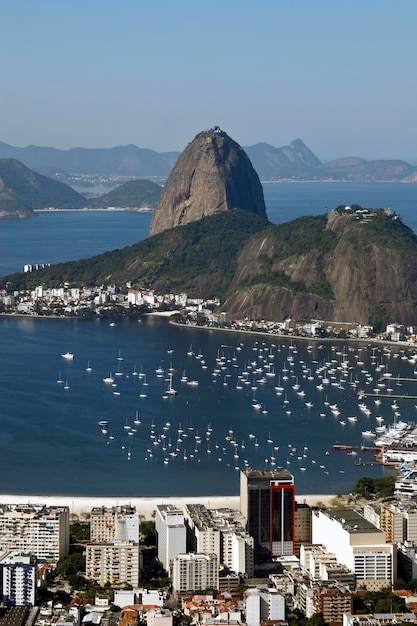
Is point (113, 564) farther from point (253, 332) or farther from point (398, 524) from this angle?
point (253, 332)

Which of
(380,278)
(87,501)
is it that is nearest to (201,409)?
(87,501)

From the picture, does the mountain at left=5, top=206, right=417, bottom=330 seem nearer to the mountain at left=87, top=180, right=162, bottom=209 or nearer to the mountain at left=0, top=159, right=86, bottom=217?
the mountain at left=0, top=159, right=86, bottom=217

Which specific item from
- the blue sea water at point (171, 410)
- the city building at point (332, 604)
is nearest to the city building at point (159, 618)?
the city building at point (332, 604)

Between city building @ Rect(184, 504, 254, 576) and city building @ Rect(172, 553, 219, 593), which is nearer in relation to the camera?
city building @ Rect(172, 553, 219, 593)

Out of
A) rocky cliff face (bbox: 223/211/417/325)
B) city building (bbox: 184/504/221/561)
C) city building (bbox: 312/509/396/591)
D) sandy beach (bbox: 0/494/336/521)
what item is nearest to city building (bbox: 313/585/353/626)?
city building (bbox: 312/509/396/591)

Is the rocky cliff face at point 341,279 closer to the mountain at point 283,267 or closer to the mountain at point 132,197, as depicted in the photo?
the mountain at point 283,267

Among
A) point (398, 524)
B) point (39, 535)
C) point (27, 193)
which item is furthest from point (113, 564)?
point (27, 193)

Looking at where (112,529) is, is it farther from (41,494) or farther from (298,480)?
(298,480)
